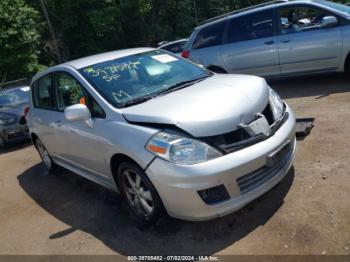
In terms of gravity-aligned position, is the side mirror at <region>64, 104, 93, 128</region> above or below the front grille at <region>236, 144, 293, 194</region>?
above

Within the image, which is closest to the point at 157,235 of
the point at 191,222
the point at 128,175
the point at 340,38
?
the point at 191,222

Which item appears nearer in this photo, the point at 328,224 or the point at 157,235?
the point at 328,224

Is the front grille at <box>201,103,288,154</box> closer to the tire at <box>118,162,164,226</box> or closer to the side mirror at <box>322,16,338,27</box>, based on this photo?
the tire at <box>118,162,164,226</box>

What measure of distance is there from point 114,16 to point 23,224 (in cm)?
2705

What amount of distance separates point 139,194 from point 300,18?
18.0 ft

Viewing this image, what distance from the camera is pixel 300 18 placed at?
796 cm

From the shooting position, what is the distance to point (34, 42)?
90.8ft

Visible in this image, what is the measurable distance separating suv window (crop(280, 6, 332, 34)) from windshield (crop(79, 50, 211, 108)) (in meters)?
3.46

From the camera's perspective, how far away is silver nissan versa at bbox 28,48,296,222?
3568mm

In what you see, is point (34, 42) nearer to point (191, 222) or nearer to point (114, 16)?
point (114, 16)

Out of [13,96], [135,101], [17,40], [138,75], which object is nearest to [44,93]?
[138,75]

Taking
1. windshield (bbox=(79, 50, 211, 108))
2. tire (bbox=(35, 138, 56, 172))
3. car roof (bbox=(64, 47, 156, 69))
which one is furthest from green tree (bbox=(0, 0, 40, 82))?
windshield (bbox=(79, 50, 211, 108))

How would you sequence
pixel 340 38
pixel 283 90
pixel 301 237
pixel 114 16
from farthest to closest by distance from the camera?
pixel 114 16, pixel 283 90, pixel 340 38, pixel 301 237

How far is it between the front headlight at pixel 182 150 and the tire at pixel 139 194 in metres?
0.34
